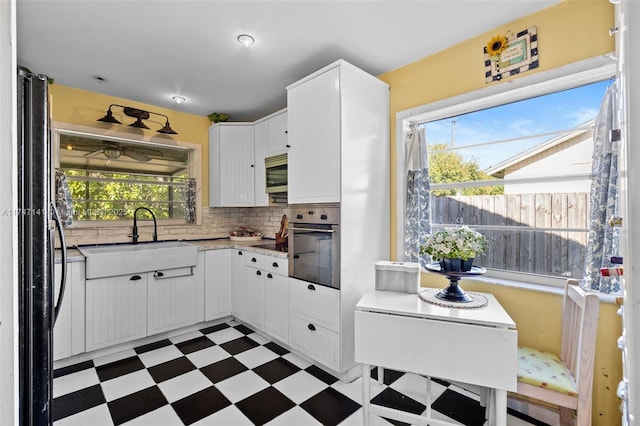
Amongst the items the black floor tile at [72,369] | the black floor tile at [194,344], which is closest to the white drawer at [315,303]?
the black floor tile at [194,344]

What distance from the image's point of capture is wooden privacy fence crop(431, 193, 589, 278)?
1.79 metres

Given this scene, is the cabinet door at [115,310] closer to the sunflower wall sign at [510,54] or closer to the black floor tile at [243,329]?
the black floor tile at [243,329]

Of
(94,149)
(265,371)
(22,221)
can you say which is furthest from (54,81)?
(265,371)

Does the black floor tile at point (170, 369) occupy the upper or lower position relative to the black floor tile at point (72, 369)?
upper

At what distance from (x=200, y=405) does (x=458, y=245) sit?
1.87m

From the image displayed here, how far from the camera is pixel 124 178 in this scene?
10.7ft

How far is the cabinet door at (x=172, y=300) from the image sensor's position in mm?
2779

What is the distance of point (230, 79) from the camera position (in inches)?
107

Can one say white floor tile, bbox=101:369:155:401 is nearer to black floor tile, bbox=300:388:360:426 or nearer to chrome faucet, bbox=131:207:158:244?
black floor tile, bbox=300:388:360:426

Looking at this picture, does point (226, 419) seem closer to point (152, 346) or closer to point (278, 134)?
point (152, 346)

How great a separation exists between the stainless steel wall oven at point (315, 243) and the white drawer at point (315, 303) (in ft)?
0.17

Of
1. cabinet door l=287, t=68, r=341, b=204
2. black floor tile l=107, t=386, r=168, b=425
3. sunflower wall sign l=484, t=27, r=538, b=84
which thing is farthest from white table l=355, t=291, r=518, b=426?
sunflower wall sign l=484, t=27, r=538, b=84

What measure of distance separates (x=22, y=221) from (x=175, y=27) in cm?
160

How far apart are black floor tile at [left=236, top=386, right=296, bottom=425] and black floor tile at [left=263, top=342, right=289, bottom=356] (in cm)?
55
